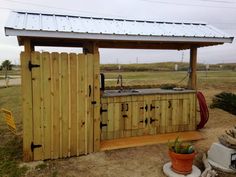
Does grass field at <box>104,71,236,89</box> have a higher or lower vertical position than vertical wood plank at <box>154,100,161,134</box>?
higher

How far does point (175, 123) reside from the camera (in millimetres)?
6805

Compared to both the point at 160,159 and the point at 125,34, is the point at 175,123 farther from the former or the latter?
the point at 125,34

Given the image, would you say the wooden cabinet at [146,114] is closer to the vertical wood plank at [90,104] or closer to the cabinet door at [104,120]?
the cabinet door at [104,120]

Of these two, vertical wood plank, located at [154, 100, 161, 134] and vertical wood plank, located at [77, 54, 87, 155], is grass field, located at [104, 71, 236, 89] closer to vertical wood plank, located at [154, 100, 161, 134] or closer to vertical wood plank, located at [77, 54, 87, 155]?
vertical wood plank, located at [154, 100, 161, 134]

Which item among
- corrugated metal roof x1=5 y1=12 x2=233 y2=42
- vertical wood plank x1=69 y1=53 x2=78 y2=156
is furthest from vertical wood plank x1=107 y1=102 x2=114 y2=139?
corrugated metal roof x1=5 y1=12 x2=233 y2=42

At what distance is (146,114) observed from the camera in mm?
6488

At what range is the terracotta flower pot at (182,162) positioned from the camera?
431cm

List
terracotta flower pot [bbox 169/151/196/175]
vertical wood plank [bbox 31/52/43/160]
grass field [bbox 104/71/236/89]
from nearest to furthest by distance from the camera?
terracotta flower pot [bbox 169/151/196/175] < vertical wood plank [bbox 31/52/43/160] < grass field [bbox 104/71/236/89]

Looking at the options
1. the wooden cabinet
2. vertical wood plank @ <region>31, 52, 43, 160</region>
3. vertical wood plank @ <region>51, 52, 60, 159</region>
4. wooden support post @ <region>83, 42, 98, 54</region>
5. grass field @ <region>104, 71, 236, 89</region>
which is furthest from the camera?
grass field @ <region>104, 71, 236, 89</region>

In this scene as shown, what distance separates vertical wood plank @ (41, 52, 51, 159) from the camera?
500cm

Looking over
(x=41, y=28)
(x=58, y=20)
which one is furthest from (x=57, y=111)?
(x=58, y=20)

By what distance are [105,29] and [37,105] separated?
2.02m

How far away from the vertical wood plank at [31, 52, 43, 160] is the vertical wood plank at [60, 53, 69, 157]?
43cm

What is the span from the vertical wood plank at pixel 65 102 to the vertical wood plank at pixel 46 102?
261 millimetres
